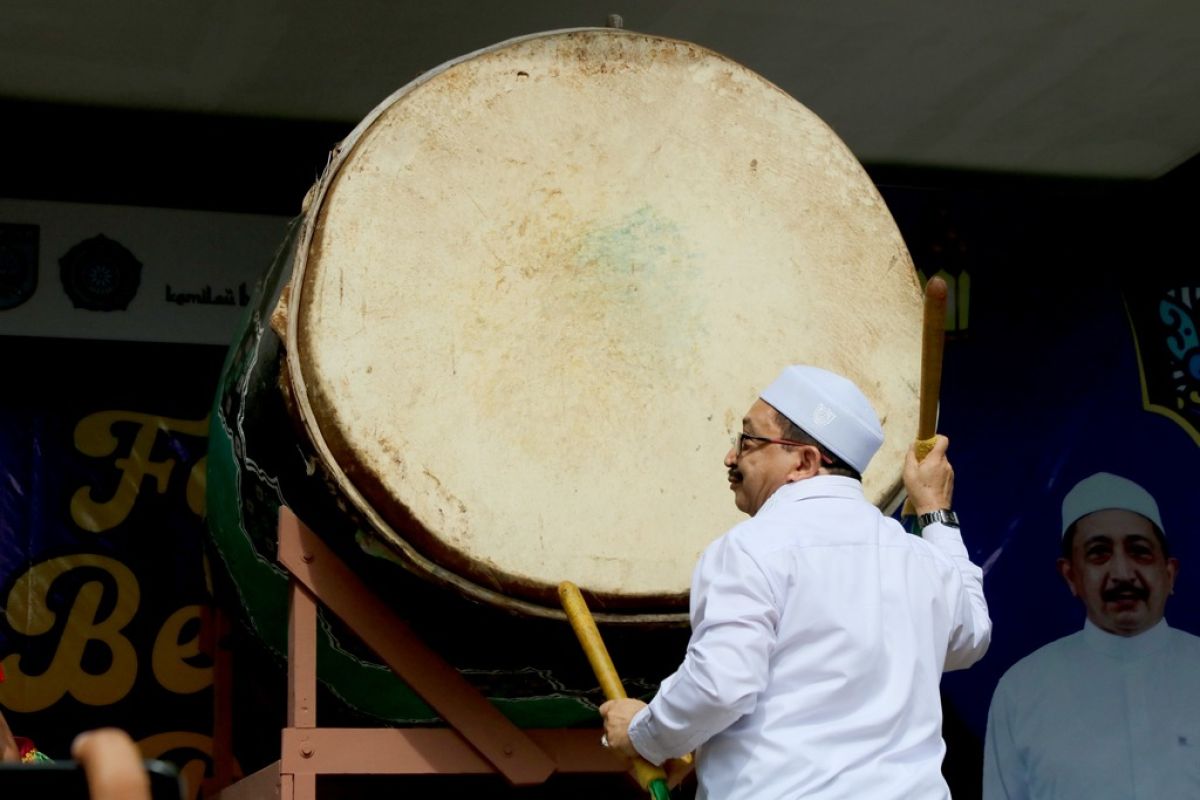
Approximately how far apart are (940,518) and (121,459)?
2.16 metres

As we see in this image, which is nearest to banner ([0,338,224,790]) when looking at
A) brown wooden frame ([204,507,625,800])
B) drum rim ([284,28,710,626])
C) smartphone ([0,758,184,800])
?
brown wooden frame ([204,507,625,800])

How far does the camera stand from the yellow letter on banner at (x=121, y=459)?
3596 mm

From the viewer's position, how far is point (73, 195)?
3580mm

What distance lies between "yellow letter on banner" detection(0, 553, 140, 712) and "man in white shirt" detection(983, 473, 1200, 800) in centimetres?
189

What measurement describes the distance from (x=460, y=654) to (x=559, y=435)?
320mm

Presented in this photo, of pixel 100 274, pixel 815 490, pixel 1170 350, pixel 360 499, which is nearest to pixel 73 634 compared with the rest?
pixel 100 274

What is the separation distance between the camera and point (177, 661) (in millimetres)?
3619

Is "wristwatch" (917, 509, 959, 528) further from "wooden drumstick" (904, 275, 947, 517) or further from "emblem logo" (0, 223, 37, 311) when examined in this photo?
"emblem logo" (0, 223, 37, 311)

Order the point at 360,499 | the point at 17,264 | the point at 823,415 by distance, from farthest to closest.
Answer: the point at 17,264
the point at 360,499
the point at 823,415

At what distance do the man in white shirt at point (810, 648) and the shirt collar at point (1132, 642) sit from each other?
184cm

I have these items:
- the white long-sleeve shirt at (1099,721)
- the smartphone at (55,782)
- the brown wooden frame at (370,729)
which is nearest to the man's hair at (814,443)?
the brown wooden frame at (370,729)

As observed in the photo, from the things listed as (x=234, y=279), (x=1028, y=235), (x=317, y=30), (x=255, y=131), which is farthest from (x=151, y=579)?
(x=1028, y=235)

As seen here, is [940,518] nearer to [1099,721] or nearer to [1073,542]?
[1099,721]

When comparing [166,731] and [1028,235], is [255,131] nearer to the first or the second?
[166,731]
